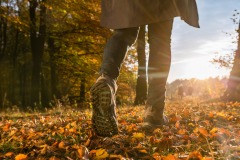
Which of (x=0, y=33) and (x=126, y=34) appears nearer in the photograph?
(x=126, y=34)

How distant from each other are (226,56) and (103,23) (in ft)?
69.0

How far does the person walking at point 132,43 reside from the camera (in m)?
2.37

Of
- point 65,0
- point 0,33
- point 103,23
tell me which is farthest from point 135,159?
point 0,33

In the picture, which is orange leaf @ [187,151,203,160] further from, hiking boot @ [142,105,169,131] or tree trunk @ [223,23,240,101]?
tree trunk @ [223,23,240,101]

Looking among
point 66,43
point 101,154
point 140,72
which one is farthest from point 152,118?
point 66,43

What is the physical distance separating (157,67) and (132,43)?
43cm

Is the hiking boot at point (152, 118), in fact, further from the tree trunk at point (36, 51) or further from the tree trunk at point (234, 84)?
the tree trunk at point (36, 51)

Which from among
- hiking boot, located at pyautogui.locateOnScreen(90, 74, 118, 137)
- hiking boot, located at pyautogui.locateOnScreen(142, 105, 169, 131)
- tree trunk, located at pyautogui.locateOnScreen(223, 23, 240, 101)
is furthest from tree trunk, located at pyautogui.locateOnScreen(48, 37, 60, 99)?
hiking boot, located at pyautogui.locateOnScreen(90, 74, 118, 137)

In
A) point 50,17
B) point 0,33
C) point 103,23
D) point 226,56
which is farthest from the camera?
point 0,33

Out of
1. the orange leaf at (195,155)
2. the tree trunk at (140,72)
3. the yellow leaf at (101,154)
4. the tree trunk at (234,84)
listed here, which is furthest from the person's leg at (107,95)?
the tree trunk at (140,72)

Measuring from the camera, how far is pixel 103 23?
2.87 metres

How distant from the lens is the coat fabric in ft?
8.79

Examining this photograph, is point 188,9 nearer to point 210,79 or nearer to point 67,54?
point 67,54

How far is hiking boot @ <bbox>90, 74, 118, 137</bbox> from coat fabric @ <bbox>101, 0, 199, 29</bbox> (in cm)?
64
